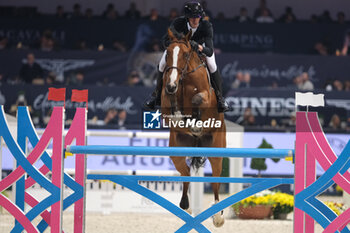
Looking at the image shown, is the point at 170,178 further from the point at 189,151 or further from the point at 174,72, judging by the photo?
the point at 174,72

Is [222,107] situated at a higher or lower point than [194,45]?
lower

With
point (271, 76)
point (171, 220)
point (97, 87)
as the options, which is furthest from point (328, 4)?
point (171, 220)

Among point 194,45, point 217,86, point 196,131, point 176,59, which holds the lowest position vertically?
point 196,131

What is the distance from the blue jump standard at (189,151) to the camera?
157 inches

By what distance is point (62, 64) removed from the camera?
12.4 meters

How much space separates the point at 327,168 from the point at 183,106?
1.84 m

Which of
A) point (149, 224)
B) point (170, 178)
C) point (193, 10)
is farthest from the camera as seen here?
point (149, 224)

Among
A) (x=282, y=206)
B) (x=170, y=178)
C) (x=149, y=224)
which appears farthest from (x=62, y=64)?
(x=170, y=178)

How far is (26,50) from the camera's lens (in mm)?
12312

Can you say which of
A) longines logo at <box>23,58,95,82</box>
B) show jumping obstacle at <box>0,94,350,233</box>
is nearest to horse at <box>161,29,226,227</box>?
show jumping obstacle at <box>0,94,350,233</box>

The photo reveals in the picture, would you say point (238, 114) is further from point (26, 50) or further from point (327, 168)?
point (327, 168)

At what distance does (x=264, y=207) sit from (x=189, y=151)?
14.8ft

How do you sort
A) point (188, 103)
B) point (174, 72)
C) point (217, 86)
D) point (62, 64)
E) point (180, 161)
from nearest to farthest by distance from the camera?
point (174, 72)
point (188, 103)
point (180, 161)
point (217, 86)
point (62, 64)

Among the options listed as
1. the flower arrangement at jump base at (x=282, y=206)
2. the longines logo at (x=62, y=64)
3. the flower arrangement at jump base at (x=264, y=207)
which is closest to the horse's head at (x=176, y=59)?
the flower arrangement at jump base at (x=264, y=207)
